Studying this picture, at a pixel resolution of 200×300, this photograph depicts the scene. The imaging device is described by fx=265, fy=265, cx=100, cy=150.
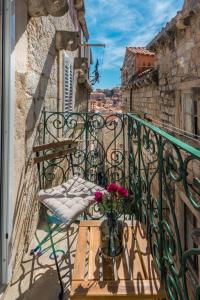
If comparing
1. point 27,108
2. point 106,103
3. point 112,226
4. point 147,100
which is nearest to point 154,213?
point 112,226

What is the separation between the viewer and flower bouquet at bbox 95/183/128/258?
173 cm

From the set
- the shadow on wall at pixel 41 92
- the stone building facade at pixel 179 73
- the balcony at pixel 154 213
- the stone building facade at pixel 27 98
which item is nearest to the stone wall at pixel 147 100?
the stone building facade at pixel 179 73

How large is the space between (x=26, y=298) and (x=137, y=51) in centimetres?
1313

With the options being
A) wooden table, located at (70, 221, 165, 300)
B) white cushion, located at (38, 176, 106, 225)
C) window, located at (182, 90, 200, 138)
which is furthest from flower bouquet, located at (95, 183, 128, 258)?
window, located at (182, 90, 200, 138)

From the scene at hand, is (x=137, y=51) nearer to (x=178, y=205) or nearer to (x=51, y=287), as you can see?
(x=178, y=205)

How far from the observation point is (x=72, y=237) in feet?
9.85

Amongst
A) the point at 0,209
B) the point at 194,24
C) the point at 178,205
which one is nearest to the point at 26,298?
the point at 0,209

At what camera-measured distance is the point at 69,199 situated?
8.51ft

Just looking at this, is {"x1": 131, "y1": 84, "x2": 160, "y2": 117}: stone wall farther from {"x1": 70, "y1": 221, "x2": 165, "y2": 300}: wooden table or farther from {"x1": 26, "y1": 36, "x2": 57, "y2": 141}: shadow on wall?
{"x1": 70, "y1": 221, "x2": 165, "y2": 300}: wooden table

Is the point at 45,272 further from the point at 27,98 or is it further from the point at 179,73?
the point at 179,73

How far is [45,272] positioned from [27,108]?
156 centimetres

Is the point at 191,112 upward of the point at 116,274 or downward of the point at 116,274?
upward

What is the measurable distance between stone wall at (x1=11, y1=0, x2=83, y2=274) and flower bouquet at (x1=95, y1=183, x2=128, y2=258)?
90cm

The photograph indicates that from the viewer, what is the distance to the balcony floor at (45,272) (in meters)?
1.93
